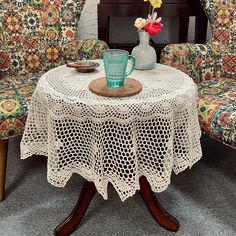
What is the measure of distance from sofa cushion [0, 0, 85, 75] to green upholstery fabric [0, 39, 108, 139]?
0.06 metres

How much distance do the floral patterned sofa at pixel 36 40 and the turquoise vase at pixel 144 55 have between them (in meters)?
0.34

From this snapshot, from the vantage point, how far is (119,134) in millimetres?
1042

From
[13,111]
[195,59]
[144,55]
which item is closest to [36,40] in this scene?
[13,111]

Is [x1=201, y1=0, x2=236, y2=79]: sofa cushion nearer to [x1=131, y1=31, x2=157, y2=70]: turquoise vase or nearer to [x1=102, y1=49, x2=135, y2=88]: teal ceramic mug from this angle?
[x1=131, y1=31, x2=157, y2=70]: turquoise vase

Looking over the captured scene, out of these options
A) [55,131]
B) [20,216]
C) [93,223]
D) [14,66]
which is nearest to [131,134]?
[55,131]

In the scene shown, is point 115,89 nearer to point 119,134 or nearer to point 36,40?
point 119,134

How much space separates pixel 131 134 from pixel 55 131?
0.25 metres

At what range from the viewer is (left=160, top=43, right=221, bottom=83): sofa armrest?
1667mm

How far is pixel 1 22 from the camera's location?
5.82 feet

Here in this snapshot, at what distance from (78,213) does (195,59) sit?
95cm

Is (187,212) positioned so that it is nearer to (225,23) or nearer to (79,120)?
(79,120)

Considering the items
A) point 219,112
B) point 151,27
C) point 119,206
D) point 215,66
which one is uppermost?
point 151,27

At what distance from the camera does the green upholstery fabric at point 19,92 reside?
1411 mm

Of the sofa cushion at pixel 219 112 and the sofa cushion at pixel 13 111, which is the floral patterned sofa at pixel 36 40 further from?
the sofa cushion at pixel 219 112
